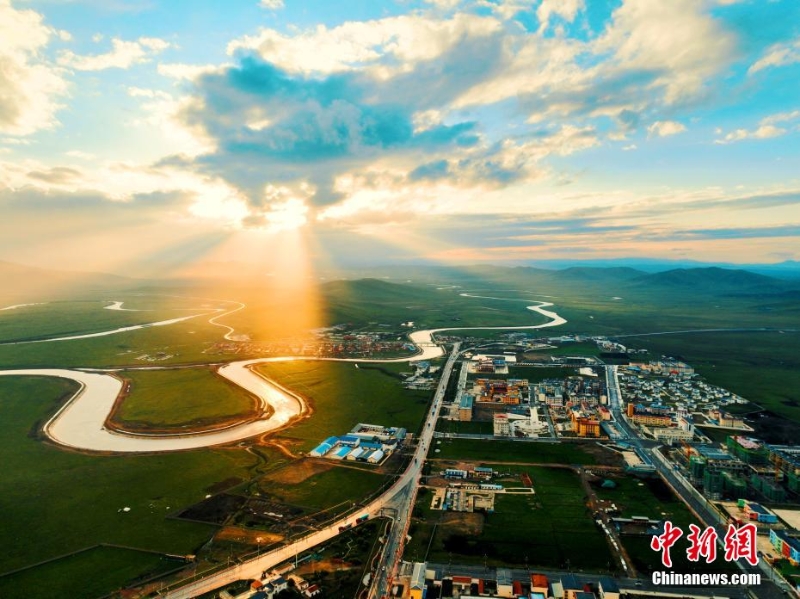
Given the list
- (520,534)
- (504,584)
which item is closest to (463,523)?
(520,534)

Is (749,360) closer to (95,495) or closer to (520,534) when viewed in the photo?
(520,534)

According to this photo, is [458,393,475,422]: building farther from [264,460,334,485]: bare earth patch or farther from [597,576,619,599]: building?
[597,576,619,599]: building

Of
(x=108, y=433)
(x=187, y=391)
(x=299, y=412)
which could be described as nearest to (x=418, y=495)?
(x=299, y=412)

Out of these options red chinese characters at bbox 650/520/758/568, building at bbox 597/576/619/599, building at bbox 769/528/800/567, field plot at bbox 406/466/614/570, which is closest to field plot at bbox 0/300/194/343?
field plot at bbox 406/466/614/570

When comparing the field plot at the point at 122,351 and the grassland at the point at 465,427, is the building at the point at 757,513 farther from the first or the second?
the field plot at the point at 122,351

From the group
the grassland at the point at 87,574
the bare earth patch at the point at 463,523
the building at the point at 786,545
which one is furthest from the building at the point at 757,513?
the grassland at the point at 87,574
